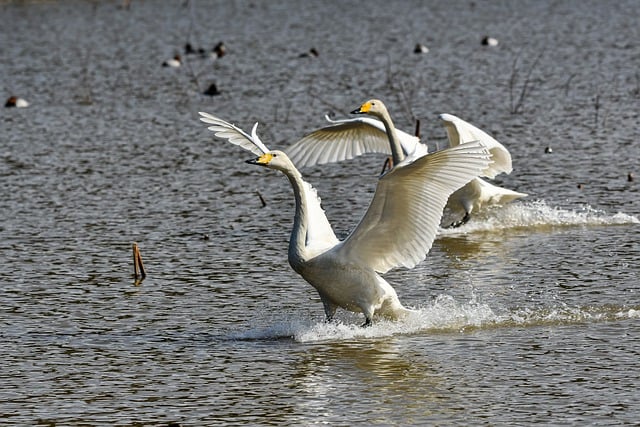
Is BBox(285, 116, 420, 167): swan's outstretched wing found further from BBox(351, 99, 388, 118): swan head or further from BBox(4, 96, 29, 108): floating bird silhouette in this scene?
BBox(4, 96, 29, 108): floating bird silhouette

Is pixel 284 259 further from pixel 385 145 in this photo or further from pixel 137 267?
pixel 385 145

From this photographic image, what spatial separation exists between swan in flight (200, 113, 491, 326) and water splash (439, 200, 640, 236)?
14.3ft

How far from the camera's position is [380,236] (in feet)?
Answer: 33.2

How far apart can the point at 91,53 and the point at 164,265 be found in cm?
2026

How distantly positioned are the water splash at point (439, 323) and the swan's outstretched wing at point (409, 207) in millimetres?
479

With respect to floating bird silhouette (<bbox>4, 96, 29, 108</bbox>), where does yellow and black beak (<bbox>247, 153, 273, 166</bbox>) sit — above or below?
below

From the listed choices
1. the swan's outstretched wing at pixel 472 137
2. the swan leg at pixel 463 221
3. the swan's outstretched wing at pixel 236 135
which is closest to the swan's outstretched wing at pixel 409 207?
the swan's outstretched wing at pixel 236 135

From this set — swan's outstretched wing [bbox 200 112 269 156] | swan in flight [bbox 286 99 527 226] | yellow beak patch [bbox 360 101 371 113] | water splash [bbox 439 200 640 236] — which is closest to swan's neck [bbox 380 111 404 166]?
swan in flight [bbox 286 99 527 226]

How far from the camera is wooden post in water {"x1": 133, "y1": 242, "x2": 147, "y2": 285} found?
12301 millimetres

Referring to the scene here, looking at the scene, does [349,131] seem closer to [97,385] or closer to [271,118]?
[97,385]

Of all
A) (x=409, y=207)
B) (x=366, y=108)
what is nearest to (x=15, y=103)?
(x=366, y=108)

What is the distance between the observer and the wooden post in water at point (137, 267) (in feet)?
40.4

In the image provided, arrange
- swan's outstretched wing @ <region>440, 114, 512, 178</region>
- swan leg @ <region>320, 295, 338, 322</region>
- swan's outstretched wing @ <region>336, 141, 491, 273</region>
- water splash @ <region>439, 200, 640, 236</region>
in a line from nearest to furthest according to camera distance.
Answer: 1. swan's outstretched wing @ <region>336, 141, 491, 273</region>
2. swan leg @ <region>320, 295, 338, 322</region>
3. swan's outstretched wing @ <region>440, 114, 512, 178</region>
4. water splash @ <region>439, 200, 640, 236</region>

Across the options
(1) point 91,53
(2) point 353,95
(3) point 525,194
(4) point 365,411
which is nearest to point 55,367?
(4) point 365,411
